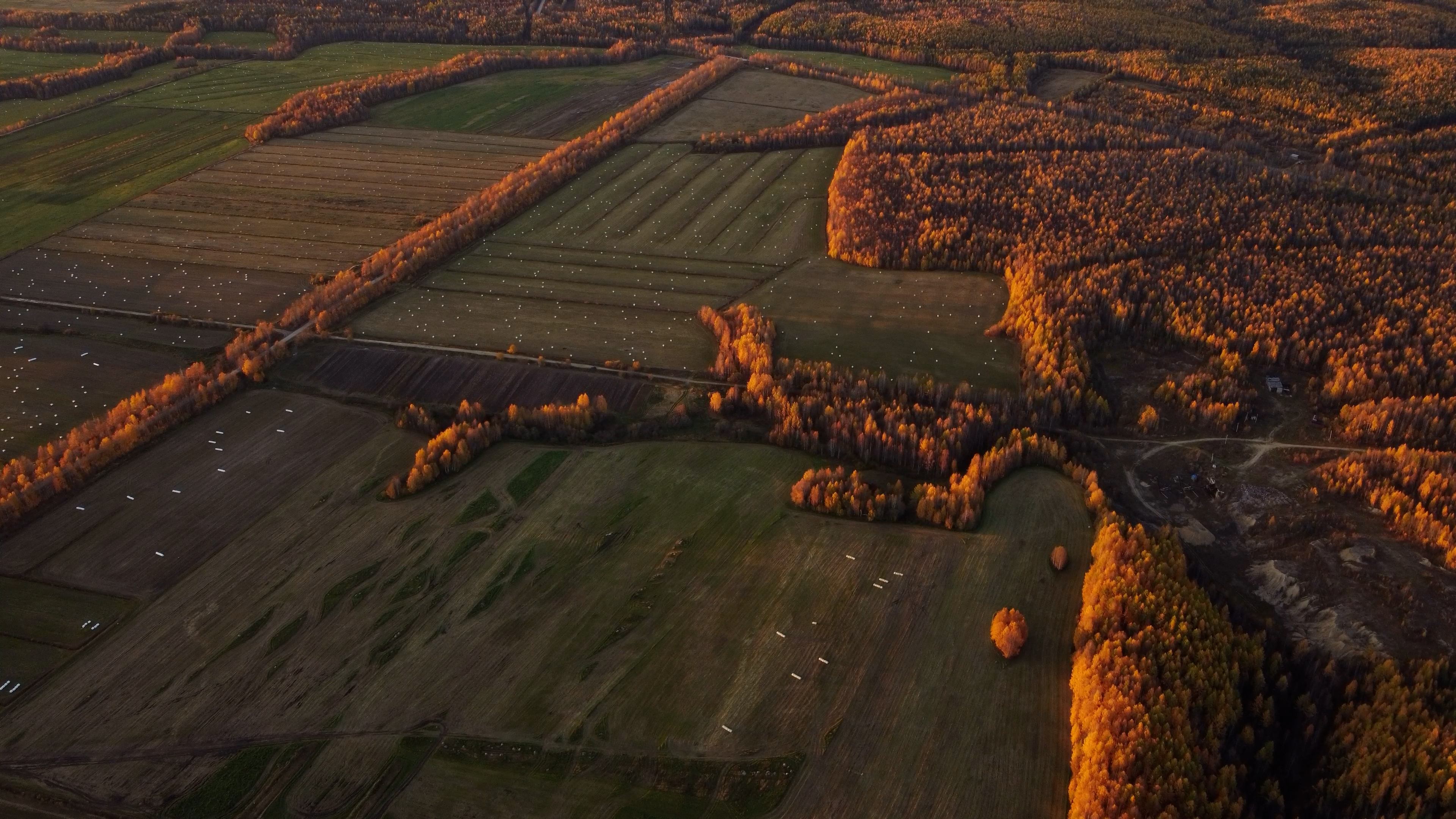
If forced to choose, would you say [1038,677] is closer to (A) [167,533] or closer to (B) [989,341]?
(B) [989,341]

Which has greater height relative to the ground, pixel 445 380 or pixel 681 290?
pixel 681 290

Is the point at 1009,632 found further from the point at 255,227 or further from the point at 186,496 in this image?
the point at 255,227

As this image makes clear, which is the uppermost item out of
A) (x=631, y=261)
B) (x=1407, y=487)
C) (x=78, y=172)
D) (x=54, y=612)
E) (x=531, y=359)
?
(x=78, y=172)

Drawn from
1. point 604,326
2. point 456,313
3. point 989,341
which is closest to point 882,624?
point 989,341

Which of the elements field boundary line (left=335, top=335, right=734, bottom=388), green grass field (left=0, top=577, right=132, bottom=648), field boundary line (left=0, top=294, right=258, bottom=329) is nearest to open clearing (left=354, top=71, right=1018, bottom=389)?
field boundary line (left=335, top=335, right=734, bottom=388)

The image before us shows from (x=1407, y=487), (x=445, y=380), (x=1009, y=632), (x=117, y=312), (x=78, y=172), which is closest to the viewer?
(x=1009, y=632)

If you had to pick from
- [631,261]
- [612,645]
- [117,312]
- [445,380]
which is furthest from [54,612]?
[631,261]

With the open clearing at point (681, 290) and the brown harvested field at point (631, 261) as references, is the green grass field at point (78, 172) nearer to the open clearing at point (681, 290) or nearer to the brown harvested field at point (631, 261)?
the open clearing at point (681, 290)

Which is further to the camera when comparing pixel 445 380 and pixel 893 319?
pixel 893 319

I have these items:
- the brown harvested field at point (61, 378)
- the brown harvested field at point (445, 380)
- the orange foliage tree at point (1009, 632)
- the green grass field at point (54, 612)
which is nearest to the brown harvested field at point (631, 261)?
the brown harvested field at point (445, 380)
